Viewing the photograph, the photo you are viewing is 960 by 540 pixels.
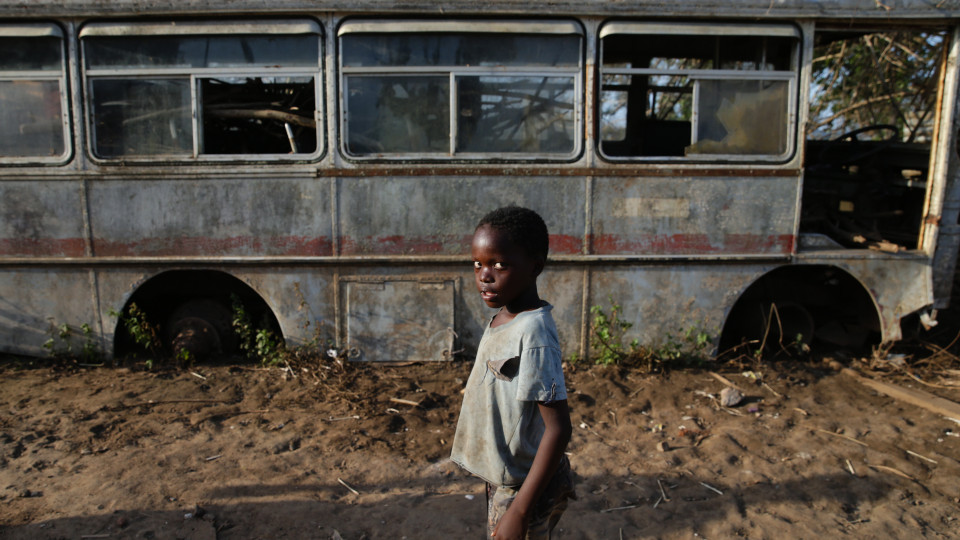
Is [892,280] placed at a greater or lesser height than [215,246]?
lesser

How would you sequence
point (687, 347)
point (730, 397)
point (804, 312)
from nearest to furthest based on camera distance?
point (730, 397) → point (687, 347) → point (804, 312)

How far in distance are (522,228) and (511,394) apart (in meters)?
0.48

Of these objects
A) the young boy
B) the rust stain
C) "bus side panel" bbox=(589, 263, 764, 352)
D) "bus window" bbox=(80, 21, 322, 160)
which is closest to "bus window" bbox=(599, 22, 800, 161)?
the rust stain

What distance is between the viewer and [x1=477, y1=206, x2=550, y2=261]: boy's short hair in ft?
5.43

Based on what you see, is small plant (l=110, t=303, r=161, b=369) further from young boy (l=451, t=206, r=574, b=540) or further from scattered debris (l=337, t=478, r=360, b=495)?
young boy (l=451, t=206, r=574, b=540)

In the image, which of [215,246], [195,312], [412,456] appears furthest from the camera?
[195,312]

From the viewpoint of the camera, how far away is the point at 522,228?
167cm

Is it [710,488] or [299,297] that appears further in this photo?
[299,297]

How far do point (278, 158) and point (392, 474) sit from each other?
2520 mm

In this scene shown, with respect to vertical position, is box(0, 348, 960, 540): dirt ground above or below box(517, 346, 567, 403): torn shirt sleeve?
below

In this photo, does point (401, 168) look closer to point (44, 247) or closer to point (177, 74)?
point (177, 74)

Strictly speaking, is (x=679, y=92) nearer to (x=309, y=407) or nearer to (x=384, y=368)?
(x=384, y=368)

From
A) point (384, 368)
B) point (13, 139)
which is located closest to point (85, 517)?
point (384, 368)

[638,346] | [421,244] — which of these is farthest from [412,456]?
[638,346]
